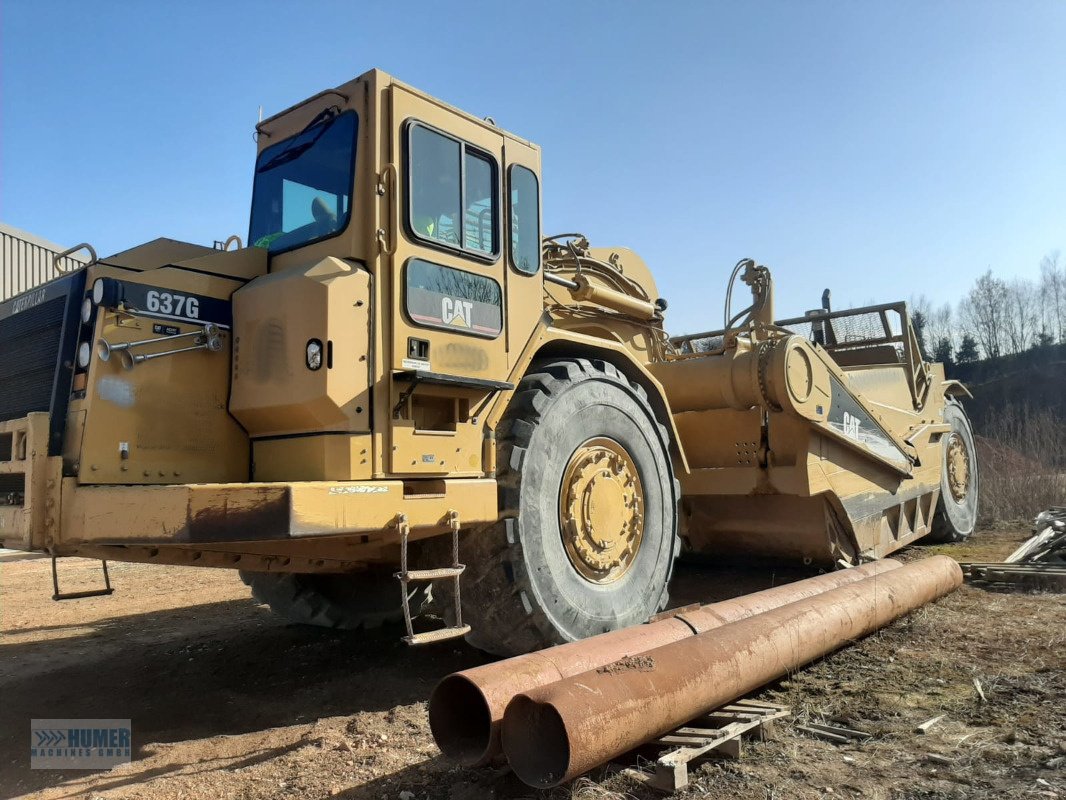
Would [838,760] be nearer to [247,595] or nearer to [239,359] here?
[239,359]

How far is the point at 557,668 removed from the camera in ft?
11.3

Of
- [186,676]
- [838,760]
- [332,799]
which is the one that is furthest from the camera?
[186,676]

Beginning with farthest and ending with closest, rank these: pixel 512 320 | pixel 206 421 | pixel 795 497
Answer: pixel 795 497, pixel 512 320, pixel 206 421

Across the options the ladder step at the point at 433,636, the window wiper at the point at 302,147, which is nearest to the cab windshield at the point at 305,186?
the window wiper at the point at 302,147

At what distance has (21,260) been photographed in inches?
596

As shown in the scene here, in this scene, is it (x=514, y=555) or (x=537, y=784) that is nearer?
(x=537, y=784)

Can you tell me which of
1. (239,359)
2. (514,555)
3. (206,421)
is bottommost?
(514,555)

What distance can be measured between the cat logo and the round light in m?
0.75

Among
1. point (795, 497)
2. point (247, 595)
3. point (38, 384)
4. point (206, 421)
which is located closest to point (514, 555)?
point (206, 421)

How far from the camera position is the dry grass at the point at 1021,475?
1313 cm

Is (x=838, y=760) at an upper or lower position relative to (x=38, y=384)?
lower

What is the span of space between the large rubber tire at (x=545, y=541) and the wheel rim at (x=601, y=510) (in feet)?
0.18

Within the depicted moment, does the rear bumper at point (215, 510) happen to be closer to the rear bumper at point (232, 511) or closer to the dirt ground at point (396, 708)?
the rear bumper at point (232, 511)

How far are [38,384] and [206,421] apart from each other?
92cm
